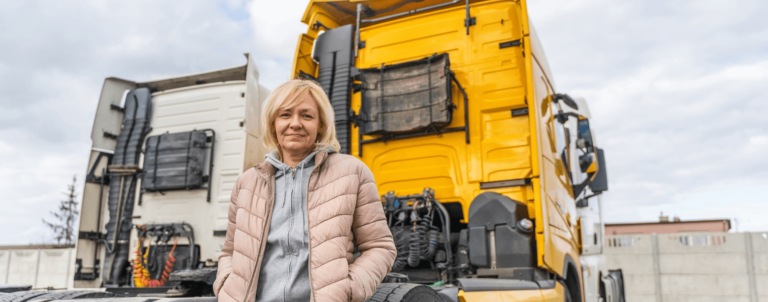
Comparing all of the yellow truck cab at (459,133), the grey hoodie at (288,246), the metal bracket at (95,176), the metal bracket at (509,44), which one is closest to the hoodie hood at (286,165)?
the grey hoodie at (288,246)

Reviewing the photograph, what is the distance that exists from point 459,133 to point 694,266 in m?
8.83

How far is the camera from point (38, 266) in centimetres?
1136

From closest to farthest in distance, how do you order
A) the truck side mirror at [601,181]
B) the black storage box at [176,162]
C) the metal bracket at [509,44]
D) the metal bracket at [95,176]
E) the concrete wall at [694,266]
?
the metal bracket at [509,44], the black storage box at [176,162], the metal bracket at [95,176], the truck side mirror at [601,181], the concrete wall at [694,266]

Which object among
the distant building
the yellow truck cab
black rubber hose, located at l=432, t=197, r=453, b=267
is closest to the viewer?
the yellow truck cab

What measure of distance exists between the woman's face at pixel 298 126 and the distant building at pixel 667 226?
22.7 meters

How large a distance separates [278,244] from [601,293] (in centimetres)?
527

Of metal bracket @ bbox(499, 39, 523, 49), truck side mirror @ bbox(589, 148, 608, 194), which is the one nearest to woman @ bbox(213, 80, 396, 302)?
metal bracket @ bbox(499, 39, 523, 49)

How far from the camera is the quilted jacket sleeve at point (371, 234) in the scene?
1.47 m

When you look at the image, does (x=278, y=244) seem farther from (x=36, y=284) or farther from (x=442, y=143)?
(x=36, y=284)

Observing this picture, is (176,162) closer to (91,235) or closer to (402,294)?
(91,235)

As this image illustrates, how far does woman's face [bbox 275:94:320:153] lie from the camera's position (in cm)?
154

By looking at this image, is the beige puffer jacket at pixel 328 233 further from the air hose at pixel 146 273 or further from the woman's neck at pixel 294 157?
the air hose at pixel 146 273

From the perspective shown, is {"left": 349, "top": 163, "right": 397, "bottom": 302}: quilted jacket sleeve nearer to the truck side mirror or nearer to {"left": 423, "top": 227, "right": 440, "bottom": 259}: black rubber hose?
{"left": 423, "top": 227, "right": 440, "bottom": 259}: black rubber hose

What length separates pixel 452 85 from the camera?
14.1 ft
